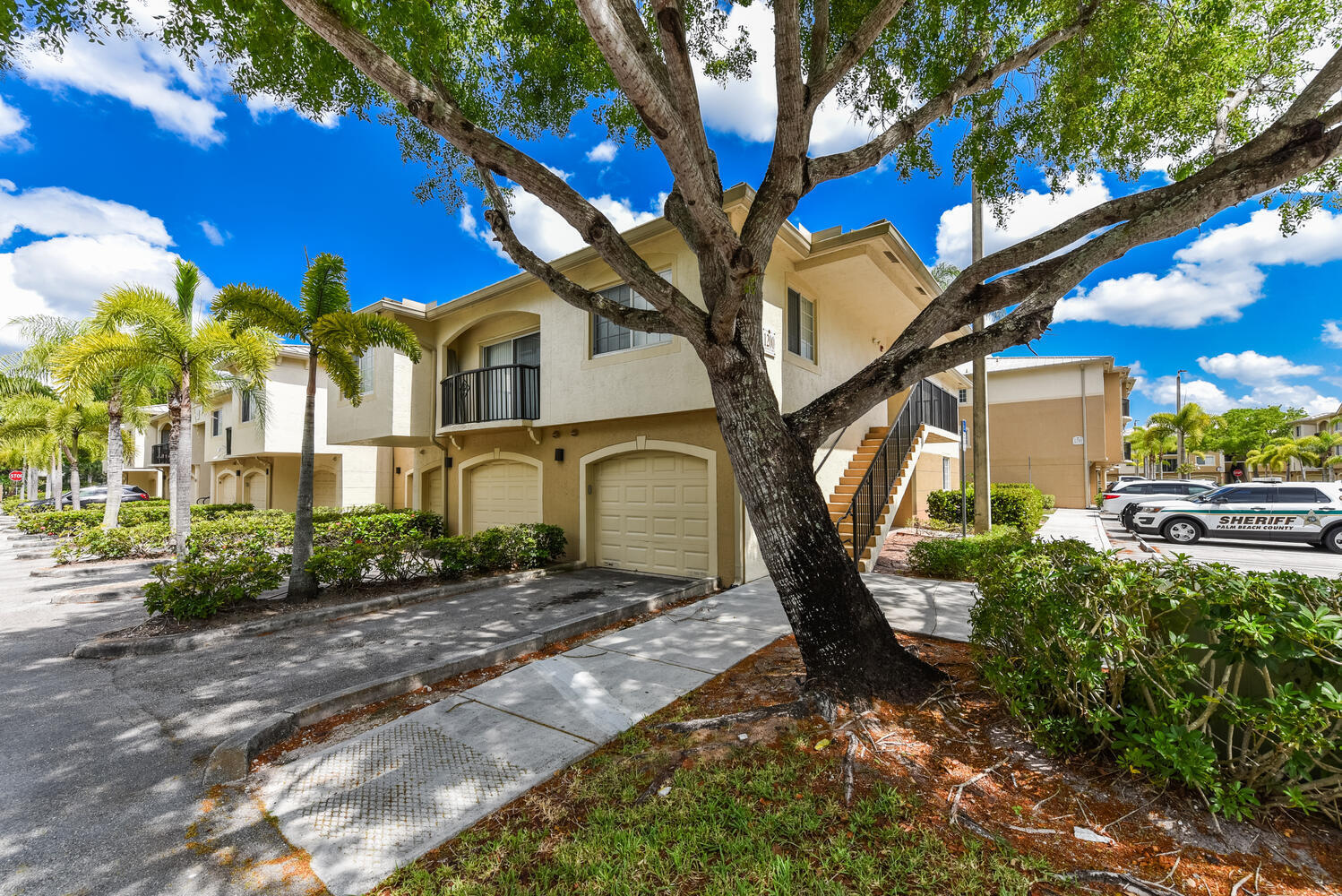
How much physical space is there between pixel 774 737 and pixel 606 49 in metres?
4.35

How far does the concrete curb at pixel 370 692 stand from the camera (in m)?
3.40

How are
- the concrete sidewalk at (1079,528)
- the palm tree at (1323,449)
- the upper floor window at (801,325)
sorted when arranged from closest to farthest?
1. the upper floor window at (801,325)
2. the concrete sidewalk at (1079,528)
3. the palm tree at (1323,449)

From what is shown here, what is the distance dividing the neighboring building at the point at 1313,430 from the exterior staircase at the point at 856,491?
173ft

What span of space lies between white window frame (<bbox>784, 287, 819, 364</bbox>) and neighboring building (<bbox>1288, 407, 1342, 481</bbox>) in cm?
5546

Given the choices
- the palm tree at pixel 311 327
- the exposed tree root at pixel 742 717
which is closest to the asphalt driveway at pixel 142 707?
the palm tree at pixel 311 327

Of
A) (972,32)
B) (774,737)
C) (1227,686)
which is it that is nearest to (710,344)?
(774,737)

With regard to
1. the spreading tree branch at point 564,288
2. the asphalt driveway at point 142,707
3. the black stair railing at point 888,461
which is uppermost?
the spreading tree branch at point 564,288

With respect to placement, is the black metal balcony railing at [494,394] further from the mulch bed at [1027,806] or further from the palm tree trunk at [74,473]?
the palm tree trunk at [74,473]

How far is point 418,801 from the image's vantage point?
9.80 feet

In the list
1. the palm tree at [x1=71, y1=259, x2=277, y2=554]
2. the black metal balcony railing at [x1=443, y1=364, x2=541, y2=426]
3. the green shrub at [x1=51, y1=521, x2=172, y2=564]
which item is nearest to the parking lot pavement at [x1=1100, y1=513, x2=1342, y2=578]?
the black metal balcony railing at [x1=443, y1=364, x2=541, y2=426]

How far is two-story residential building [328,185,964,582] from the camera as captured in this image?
8602mm

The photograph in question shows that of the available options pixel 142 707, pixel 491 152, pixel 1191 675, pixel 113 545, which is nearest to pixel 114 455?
pixel 113 545

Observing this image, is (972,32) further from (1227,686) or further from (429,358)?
(429,358)

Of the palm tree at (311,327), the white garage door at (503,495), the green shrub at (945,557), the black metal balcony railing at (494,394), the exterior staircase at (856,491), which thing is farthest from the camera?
the white garage door at (503,495)
